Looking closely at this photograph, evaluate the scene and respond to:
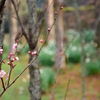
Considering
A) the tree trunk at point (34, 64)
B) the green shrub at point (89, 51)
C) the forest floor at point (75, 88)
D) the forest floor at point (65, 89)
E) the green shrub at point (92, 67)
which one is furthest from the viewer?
the green shrub at point (89, 51)

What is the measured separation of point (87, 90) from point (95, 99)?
812 mm

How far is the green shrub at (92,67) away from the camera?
7079mm

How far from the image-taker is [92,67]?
23.5 ft

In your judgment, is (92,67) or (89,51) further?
(89,51)

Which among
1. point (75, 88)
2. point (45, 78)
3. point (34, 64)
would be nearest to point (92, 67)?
point (75, 88)

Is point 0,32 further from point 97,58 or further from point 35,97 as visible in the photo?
point 97,58

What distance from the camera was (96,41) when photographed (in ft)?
26.2

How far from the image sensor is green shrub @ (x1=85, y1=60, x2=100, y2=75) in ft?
23.2

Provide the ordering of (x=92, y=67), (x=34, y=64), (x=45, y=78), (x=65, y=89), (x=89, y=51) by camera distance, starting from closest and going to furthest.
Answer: (x=34, y=64) < (x=45, y=78) < (x=65, y=89) < (x=92, y=67) < (x=89, y=51)

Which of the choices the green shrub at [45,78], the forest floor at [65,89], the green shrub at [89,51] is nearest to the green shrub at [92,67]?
the forest floor at [65,89]

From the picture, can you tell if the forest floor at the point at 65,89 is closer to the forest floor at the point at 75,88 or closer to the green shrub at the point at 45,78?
the forest floor at the point at 75,88

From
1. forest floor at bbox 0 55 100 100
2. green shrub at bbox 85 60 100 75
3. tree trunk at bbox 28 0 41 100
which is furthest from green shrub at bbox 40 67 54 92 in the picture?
tree trunk at bbox 28 0 41 100

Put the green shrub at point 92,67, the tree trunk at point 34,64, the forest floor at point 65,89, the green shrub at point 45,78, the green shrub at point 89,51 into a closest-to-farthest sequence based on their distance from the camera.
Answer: the tree trunk at point 34,64 → the forest floor at point 65,89 → the green shrub at point 45,78 → the green shrub at point 92,67 → the green shrub at point 89,51

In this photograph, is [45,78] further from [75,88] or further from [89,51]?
[89,51]
